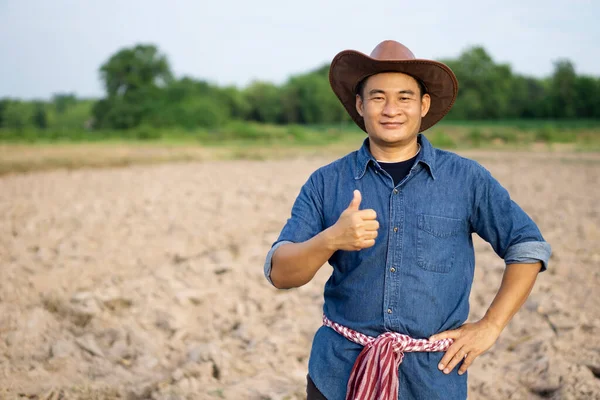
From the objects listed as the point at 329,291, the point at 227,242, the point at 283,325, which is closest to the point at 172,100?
the point at 227,242

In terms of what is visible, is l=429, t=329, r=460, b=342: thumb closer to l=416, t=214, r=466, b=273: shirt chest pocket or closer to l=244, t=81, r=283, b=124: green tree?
l=416, t=214, r=466, b=273: shirt chest pocket

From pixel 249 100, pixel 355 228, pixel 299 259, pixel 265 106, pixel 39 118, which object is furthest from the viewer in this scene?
pixel 249 100

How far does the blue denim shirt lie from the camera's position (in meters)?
1.86

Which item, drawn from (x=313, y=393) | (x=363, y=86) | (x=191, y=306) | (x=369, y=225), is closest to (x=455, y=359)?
(x=313, y=393)

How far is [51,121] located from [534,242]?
57.6 metres

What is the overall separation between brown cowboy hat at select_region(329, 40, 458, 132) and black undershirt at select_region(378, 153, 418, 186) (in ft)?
0.77

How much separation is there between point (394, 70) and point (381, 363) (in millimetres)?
877

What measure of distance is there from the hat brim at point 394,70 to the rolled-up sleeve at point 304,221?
34 centimetres

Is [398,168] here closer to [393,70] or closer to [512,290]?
[393,70]

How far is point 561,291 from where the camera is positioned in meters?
5.02

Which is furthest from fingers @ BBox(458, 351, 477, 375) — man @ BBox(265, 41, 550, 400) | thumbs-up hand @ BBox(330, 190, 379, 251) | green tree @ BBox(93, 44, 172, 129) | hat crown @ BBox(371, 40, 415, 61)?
green tree @ BBox(93, 44, 172, 129)

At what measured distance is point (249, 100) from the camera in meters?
57.5

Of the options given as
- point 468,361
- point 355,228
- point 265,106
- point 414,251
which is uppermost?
point 265,106

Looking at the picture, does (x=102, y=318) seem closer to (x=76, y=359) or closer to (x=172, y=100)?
(x=76, y=359)
